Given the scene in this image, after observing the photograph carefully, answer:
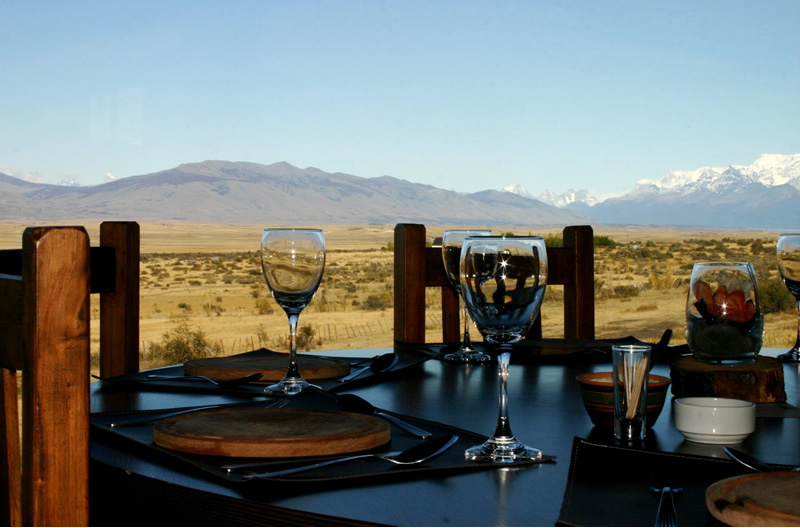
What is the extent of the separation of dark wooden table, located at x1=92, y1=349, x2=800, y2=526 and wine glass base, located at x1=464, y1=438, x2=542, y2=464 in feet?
0.07

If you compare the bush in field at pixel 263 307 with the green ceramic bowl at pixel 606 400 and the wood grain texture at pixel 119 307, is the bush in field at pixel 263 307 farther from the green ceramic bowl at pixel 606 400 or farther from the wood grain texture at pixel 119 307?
the green ceramic bowl at pixel 606 400

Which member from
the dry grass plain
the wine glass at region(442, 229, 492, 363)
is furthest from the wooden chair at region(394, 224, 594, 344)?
the dry grass plain

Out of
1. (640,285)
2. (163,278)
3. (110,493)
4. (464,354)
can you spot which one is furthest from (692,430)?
(163,278)

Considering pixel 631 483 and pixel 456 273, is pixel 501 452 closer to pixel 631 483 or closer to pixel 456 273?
pixel 631 483

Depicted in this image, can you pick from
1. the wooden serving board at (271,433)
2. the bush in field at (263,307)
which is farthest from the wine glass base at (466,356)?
the bush in field at (263,307)

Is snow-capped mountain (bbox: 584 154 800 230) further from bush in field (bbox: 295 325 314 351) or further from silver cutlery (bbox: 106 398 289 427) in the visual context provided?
silver cutlery (bbox: 106 398 289 427)

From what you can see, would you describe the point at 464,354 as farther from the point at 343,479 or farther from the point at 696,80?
the point at 696,80

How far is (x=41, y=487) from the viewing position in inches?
31.3

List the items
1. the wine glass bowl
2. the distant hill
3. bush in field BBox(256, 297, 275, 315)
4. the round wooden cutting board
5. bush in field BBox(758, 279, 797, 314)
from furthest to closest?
the distant hill → bush in field BBox(256, 297, 275, 315) → bush in field BBox(758, 279, 797, 314) → the round wooden cutting board → the wine glass bowl

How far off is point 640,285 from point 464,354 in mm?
29412

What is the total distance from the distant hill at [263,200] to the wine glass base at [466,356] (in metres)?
80.1

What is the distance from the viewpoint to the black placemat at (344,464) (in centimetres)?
87

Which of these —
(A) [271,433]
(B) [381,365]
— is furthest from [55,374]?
(B) [381,365]

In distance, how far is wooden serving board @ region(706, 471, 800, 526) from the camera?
69 centimetres
